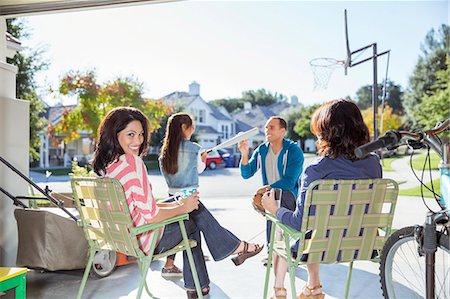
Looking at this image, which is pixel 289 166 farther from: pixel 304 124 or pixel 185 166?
pixel 304 124

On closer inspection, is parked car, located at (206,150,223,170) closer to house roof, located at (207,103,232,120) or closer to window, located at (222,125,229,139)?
window, located at (222,125,229,139)

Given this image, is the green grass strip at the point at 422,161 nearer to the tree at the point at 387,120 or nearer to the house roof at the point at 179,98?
the tree at the point at 387,120

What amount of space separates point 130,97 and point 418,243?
A: 3.87 meters

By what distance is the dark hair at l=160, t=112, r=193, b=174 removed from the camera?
348cm

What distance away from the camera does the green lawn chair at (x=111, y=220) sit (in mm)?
2297

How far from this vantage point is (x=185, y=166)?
350 cm

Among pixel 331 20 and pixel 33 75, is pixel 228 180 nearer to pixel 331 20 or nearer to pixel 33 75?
pixel 331 20

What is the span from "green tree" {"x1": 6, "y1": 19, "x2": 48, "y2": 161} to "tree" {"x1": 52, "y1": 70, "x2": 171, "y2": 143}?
0.20 meters

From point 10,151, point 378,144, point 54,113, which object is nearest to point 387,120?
point 378,144

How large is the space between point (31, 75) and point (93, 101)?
649 millimetres

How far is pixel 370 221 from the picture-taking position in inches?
86.1

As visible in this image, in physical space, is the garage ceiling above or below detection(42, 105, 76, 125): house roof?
above

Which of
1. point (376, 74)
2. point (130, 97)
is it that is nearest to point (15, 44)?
point (130, 97)

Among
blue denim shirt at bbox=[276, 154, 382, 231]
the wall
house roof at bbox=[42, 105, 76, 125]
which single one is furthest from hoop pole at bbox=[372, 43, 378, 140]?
house roof at bbox=[42, 105, 76, 125]
